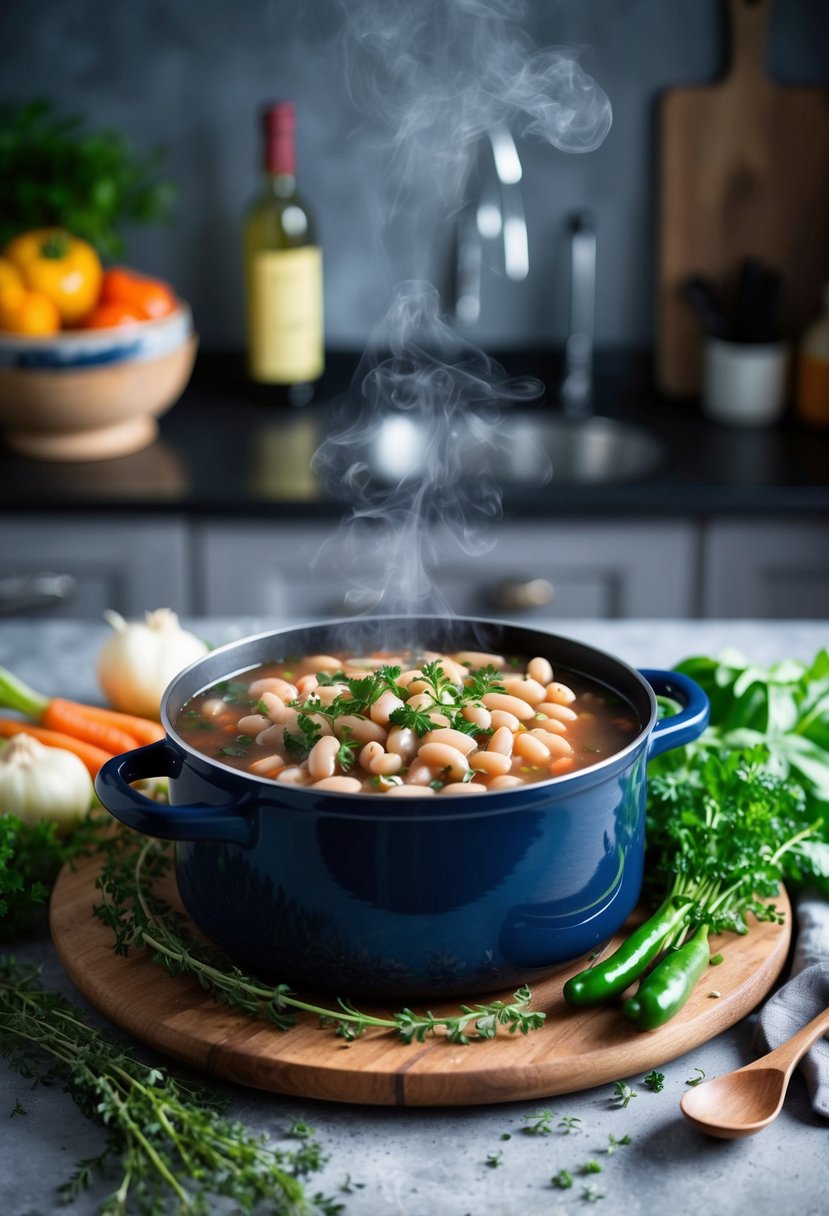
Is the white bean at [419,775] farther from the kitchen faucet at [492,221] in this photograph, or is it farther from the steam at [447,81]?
the steam at [447,81]

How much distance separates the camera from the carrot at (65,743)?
1302 mm

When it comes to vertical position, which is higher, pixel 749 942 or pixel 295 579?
pixel 749 942

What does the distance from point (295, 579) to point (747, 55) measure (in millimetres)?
1397

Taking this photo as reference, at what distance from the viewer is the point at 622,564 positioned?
2.42 metres

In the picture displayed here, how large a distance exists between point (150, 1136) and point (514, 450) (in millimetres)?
2233

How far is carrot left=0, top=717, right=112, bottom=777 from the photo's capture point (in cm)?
130

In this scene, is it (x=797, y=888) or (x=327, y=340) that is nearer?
(x=797, y=888)

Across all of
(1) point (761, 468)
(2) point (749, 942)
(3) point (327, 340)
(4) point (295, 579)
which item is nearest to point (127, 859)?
(2) point (749, 942)

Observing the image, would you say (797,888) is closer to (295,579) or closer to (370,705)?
(370,705)

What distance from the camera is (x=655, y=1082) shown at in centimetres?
92

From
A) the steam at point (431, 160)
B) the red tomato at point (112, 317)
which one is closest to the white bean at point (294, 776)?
the steam at point (431, 160)

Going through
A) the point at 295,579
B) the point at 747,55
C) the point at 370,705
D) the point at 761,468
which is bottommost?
the point at 295,579

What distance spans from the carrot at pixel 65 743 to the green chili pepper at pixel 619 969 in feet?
1.70

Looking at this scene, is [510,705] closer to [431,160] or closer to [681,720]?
[681,720]
